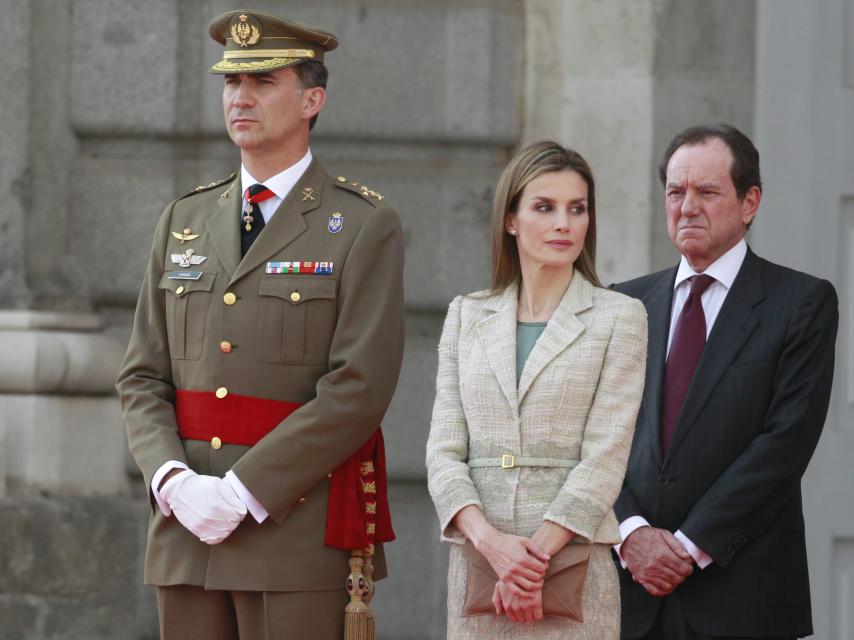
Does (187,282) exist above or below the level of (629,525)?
above

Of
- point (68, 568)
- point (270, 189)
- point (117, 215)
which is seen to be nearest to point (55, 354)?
point (117, 215)

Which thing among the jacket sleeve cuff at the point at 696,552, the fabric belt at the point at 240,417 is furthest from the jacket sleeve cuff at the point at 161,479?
the jacket sleeve cuff at the point at 696,552

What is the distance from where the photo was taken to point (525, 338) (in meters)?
3.37

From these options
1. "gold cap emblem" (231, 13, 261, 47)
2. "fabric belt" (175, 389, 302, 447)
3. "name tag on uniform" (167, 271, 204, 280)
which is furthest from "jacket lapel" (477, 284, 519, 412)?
"gold cap emblem" (231, 13, 261, 47)

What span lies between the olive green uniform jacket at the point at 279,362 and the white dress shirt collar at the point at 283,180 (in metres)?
0.02

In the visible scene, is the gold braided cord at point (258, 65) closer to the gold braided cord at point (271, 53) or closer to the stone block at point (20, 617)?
the gold braided cord at point (271, 53)

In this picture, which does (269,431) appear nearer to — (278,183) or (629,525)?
(278,183)

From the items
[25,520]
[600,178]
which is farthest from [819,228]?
[25,520]

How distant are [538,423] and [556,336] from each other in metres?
0.19

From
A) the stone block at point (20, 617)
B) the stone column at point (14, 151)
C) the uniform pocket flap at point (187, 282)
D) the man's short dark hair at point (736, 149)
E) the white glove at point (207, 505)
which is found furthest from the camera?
the stone column at point (14, 151)

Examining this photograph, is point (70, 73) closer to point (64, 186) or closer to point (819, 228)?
point (64, 186)

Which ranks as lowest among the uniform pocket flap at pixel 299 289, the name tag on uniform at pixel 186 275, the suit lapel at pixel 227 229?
the uniform pocket flap at pixel 299 289

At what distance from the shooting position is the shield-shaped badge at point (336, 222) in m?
3.59

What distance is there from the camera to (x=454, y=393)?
3387 millimetres
